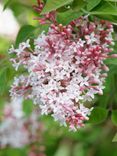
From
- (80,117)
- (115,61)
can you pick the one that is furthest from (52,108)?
(115,61)

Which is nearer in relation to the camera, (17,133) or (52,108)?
(52,108)

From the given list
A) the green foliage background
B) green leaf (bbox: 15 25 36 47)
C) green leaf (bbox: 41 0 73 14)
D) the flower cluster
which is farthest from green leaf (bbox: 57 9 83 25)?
the flower cluster

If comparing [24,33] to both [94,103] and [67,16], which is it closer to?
[67,16]

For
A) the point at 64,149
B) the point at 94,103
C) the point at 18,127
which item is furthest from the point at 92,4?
the point at 64,149

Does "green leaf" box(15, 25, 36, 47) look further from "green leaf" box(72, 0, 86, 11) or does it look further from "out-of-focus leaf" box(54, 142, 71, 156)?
"out-of-focus leaf" box(54, 142, 71, 156)

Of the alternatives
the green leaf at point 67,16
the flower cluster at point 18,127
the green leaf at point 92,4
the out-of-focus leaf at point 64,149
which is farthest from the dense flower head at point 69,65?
the out-of-focus leaf at point 64,149

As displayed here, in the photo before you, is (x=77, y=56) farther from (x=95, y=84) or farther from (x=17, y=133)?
(x=17, y=133)

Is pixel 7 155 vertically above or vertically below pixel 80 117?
below
